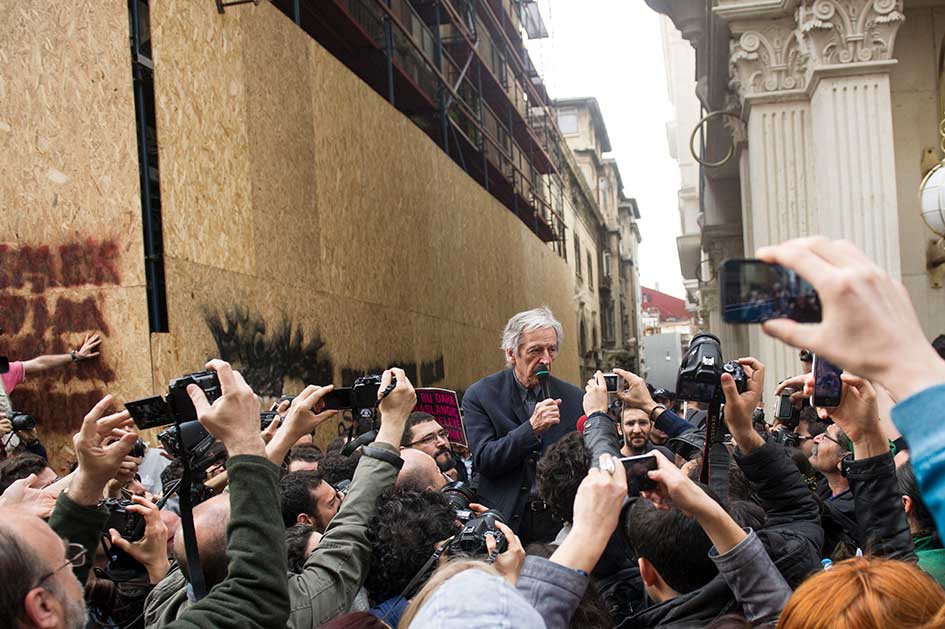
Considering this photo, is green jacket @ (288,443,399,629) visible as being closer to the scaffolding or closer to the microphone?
the microphone

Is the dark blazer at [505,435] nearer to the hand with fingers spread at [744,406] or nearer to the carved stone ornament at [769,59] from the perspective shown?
the hand with fingers spread at [744,406]

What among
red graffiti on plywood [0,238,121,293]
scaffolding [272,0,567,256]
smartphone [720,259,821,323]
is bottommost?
smartphone [720,259,821,323]

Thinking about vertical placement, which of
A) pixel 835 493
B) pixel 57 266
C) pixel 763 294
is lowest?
pixel 835 493

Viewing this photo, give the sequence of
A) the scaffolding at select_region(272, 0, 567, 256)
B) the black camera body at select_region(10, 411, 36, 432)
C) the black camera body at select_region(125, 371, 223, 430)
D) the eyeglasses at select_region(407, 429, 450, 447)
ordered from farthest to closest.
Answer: the scaffolding at select_region(272, 0, 567, 256), the black camera body at select_region(10, 411, 36, 432), the eyeglasses at select_region(407, 429, 450, 447), the black camera body at select_region(125, 371, 223, 430)

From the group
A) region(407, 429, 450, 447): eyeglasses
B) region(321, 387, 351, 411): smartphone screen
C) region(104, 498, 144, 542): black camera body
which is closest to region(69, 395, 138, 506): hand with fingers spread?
region(104, 498, 144, 542): black camera body

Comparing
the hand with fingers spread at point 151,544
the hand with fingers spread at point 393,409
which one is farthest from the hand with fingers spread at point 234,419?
the hand with fingers spread at point 151,544

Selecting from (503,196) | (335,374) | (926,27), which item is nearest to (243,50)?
(335,374)

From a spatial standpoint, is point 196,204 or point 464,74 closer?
point 196,204

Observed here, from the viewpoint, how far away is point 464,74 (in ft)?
71.6

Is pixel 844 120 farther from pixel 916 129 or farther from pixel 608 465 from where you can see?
pixel 608 465

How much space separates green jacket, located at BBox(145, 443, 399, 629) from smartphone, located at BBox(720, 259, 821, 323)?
5.86ft

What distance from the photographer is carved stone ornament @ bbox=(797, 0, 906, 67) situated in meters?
9.06

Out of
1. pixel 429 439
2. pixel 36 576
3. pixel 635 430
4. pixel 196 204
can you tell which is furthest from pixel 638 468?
pixel 196 204

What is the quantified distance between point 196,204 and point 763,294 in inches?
280
